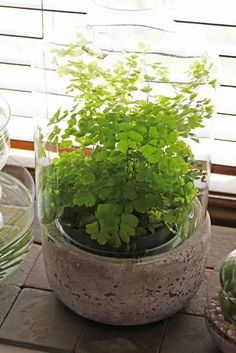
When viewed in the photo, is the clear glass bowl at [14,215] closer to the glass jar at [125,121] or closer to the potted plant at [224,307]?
the glass jar at [125,121]

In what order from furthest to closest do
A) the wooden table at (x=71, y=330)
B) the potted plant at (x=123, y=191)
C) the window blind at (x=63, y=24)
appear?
1. the window blind at (x=63, y=24)
2. the wooden table at (x=71, y=330)
3. the potted plant at (x=123, y=191)

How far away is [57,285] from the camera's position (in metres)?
1.17

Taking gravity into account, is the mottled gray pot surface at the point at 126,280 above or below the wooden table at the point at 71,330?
above

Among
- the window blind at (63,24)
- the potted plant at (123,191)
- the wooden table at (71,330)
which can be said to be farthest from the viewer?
the window blind at (63,24)

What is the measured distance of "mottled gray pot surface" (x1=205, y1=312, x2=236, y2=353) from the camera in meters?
1.09

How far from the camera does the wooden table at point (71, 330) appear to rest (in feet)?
3.80

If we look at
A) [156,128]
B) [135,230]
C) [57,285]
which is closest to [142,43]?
[156,128]

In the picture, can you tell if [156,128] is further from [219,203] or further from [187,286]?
[219,203]

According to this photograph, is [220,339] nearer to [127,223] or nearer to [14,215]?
[127,223]

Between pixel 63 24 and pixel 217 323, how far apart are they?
1.89 ft

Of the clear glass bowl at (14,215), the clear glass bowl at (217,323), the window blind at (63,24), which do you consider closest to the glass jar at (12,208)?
the clear glass bowl at (14,215)

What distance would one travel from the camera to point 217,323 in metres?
1.11

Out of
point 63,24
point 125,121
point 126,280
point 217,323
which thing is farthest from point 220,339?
point 63,24

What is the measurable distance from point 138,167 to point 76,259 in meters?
0.17
